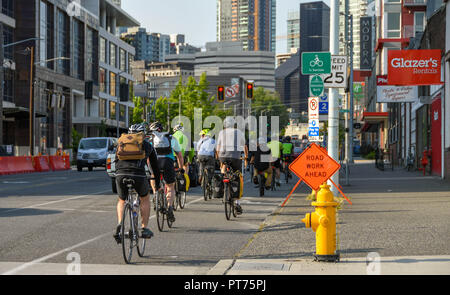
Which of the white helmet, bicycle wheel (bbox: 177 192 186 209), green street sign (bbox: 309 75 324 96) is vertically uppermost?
green street sign (bbox: 309 75 324 96)

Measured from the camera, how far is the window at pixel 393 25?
220 feet

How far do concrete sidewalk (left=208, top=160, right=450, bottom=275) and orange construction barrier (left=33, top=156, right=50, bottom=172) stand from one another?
2666cm

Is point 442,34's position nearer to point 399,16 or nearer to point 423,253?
point 423,253

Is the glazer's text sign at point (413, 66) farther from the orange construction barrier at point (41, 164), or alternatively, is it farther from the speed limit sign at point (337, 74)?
the orange construction barrier at point (41, 164)

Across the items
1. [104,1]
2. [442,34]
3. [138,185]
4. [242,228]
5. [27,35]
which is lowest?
[242,228]

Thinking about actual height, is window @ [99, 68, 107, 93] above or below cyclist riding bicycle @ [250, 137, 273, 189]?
above

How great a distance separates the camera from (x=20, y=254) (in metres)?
9.04

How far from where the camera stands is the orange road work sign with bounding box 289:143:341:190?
11.2 metres

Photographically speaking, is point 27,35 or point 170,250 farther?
point 27,35

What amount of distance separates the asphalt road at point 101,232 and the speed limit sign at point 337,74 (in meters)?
3.12

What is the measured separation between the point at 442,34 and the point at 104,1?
6289cm

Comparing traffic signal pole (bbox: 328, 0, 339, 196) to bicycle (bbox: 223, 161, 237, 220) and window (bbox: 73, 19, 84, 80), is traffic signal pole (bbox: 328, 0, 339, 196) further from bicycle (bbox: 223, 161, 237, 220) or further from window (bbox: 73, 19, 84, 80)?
window (bbox: 73, 19, 84, 80)

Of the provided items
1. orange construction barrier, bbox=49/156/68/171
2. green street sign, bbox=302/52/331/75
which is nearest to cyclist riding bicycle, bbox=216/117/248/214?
green street sign, bbox=302/52/331/75

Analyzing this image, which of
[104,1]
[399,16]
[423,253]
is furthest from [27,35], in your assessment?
[423,253]
